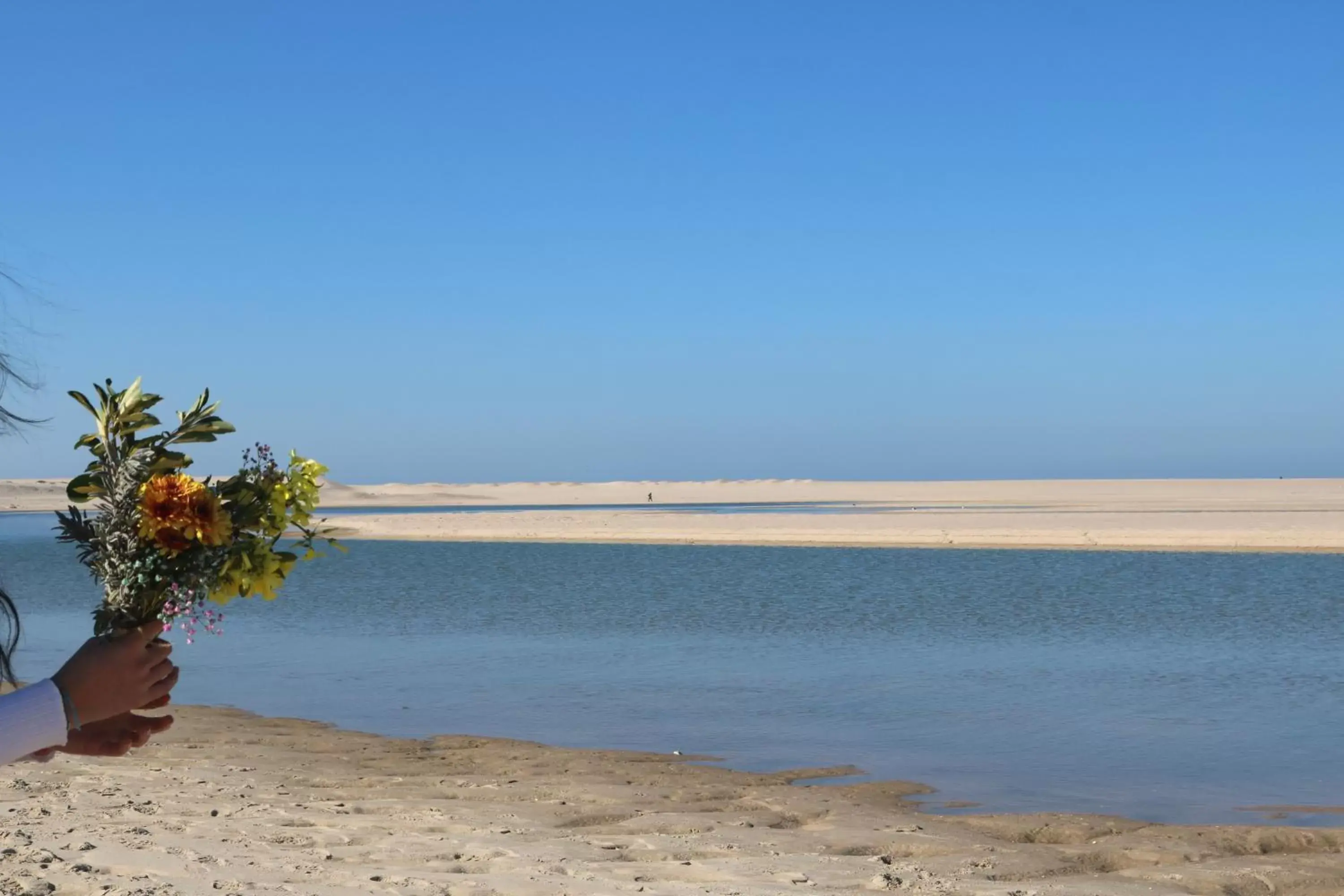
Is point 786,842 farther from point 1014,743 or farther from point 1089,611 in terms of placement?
point 1089,611

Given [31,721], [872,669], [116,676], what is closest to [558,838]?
[116,676]

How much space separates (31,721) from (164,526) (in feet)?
1.62

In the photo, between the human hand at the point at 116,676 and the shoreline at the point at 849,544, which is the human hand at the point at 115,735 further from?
the shoreline at the point at 849,544

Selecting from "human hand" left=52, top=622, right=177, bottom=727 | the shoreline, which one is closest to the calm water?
"human hand" left=52, top=622, right=177, bottom=727

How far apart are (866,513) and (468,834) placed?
52.7 m

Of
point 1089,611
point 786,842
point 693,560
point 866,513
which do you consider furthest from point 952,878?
point 866,513

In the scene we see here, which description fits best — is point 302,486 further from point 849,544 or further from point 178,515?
point 849,544

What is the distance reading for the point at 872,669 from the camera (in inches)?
588

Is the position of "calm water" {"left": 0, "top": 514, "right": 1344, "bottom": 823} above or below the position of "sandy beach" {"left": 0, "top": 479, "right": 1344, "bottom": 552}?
below

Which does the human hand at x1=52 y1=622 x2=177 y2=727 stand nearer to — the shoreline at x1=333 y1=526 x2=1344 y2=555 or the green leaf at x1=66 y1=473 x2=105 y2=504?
the green leaf at x1=66 y1=473 x2=105 y2=504

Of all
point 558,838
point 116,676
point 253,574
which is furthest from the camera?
point 558,838

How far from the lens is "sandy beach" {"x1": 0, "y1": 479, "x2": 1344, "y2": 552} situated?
122 ft

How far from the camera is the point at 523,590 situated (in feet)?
87.8

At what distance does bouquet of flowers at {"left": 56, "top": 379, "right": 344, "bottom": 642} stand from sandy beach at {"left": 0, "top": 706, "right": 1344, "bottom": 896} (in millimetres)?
3350
